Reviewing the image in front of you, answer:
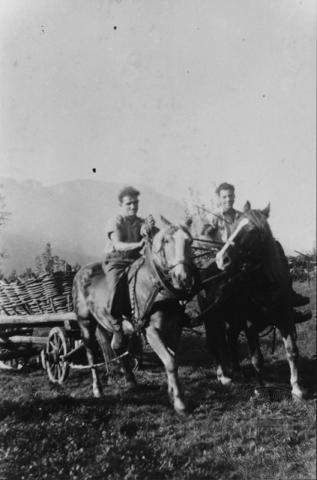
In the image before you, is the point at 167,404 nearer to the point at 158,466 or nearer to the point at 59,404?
the point at 158,466

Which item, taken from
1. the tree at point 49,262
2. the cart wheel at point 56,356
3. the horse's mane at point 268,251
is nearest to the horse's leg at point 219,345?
the horse's mane at point 268,251

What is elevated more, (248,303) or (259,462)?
(248,303)

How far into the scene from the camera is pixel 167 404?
4695 millimetres

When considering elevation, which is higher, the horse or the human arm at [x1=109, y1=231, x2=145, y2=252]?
the human arm at [x1=109, y1=231, x2=145, y2=252]

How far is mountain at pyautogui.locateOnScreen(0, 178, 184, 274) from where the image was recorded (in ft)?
17.9

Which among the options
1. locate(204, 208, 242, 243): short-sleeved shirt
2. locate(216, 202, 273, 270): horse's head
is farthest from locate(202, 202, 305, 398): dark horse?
locate(204, 208, 242, 243): short-sleeved shirt

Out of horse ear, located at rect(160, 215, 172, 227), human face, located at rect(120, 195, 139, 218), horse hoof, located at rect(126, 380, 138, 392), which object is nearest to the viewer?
horse ear, located at rect(160, 215, 172, 227)

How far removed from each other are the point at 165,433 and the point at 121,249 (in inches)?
76.8

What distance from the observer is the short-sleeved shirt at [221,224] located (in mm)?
5406

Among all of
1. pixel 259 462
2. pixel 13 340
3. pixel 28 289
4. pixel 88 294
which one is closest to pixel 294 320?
pixel 259 462

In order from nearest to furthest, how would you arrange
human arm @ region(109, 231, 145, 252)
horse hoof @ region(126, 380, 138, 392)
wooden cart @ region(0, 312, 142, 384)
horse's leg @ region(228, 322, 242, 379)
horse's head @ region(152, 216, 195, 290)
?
horse's head @ region(152, 216, 195, 290) < human arm @ region(109, 231, 145, 252) < horse hoof @ region(126, 380, 138, 392) < horse's leg @ region(228, 322, 242, 379) < wooden cart @ region(0, 312, 142, 384)

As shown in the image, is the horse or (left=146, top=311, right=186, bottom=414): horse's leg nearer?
the horse

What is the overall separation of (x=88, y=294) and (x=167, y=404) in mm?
1665

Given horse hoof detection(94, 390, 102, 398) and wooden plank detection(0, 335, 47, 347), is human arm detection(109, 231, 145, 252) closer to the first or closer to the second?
horse hoof detection(94, 390, 102, 398)
